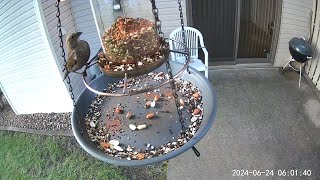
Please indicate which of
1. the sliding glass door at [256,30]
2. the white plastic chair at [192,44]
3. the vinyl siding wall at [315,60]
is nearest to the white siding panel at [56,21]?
the white plastic chair at [192,44]

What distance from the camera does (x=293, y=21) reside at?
5711 millimetres

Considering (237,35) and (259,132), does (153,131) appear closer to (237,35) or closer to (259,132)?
(259,132)

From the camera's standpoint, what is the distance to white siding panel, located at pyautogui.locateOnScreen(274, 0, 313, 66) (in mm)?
5523

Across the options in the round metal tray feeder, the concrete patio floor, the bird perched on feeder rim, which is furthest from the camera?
the concrete patio floor

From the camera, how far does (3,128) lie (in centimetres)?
611

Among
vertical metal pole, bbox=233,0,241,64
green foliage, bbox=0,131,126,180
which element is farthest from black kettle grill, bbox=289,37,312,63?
green foliage, bbox=0,131,126,180

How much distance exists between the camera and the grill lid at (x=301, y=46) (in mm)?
5453

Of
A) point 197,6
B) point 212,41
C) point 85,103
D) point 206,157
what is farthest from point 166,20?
point 85,103

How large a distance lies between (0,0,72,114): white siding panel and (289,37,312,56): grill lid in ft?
15.0

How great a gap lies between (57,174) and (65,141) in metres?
0.74

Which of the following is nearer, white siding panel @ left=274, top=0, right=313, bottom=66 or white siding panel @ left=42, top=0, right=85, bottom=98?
white siding panel @ left=42, top=0, right=85, bottom=98

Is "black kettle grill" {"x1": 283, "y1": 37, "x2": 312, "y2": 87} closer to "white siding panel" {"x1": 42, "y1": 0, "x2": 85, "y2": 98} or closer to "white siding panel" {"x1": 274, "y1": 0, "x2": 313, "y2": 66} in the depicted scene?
"white siding panel" {"x1": 274, "y1": 0, "x2": 313, "y2": 66}

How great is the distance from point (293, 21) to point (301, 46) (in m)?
0.60

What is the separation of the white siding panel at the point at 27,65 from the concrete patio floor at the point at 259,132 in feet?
9.34
